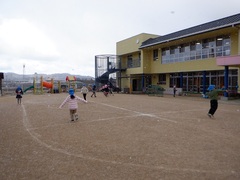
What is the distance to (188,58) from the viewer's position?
2444 centimetres

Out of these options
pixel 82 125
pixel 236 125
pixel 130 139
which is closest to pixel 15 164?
pixel 130 139

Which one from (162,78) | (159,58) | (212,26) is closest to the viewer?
(212,26)

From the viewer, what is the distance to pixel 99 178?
3.76m

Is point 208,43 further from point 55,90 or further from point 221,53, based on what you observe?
point 55,90

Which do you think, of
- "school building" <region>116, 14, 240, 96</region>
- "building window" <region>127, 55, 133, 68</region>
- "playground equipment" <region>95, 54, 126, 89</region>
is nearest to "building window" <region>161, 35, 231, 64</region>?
"school building" <region>116, 14, 240, 96</region>

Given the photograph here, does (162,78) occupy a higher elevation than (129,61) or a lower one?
lower

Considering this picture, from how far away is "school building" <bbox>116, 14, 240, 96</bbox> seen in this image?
19172 mm

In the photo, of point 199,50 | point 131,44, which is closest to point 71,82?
point 131,44

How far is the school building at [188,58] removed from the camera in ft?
62.9

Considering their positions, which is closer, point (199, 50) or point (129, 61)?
point (199, 50)

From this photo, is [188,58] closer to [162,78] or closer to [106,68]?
[162,78]

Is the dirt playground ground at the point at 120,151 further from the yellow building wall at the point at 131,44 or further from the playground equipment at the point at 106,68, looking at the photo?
the playground equipment at the point at 106,68

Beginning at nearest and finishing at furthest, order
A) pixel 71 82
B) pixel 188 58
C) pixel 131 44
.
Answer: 1. pixel 188 58
2. pixel 131 44
3. pixel 71 82

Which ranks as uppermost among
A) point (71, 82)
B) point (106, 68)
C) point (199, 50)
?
point (199, 50)
